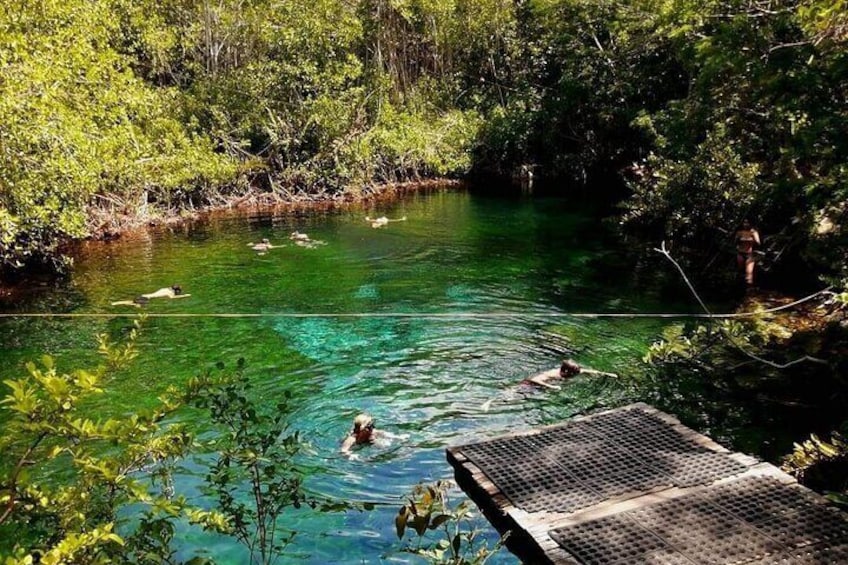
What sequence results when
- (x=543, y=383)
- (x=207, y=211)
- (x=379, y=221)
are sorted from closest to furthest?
(x=543, y=383) → (x=379, y=221) → (x=207, y=211)

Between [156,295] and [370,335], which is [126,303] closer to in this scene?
[156,295]

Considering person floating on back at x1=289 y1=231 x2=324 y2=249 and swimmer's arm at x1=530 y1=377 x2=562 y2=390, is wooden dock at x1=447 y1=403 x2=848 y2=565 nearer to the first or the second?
swimmer's arm at x1=530 y1=377 x2=562 y2=390

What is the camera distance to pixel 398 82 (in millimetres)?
29297

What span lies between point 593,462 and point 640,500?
0.62 m

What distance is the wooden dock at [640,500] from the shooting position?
4262 millimetres

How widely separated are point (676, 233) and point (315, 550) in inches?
427

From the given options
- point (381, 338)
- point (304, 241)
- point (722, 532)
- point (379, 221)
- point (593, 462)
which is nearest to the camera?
point (722, 532)

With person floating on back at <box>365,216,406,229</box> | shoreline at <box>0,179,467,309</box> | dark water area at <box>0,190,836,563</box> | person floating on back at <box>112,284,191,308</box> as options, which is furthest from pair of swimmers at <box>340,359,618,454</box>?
person floating on back at <box>365,216,406,229</box>

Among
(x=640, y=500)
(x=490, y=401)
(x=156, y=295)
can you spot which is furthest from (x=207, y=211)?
(x=640, y=500)

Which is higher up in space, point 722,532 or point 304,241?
point 304,241

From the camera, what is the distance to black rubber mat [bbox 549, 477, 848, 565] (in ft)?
13.7

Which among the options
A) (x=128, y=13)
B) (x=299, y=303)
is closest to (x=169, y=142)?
(x=128, y=13)

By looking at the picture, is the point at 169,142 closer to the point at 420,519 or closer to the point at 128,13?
the point at 128,13

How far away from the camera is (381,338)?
10148 mm
